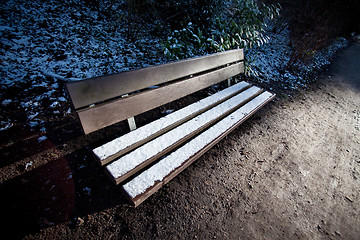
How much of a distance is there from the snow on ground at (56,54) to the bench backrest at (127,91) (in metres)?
1.09

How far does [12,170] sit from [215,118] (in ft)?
6.70

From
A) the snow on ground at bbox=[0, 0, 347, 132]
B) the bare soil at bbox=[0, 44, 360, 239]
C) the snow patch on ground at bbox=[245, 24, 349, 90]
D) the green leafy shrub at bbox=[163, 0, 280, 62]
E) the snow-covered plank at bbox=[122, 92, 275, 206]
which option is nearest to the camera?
→ the snow-covered plank at bbox=[122, 92, 275, 206]

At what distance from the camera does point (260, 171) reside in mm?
1861

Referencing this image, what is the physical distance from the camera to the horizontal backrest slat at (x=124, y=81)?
1211 mm

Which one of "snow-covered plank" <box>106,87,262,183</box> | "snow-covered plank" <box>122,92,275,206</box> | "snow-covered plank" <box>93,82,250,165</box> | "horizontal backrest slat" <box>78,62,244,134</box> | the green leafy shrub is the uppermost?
the green leafy shrub

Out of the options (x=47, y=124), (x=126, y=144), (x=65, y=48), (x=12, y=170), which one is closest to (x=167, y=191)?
(x=126, y=144)

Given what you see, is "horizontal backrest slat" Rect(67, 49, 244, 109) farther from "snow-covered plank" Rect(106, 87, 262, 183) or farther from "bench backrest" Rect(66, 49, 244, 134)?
"snow-covered plank" Rect(106, 87, 262, 183)

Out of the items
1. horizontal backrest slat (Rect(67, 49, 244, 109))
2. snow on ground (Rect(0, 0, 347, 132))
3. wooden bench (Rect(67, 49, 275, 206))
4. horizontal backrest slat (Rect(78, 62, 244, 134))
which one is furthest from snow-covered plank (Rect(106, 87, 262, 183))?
snow on ground (Rect(0, 0, 347, 132))

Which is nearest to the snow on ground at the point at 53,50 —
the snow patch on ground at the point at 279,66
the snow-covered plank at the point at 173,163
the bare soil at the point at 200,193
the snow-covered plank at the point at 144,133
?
the bare soil at the point at 200,193

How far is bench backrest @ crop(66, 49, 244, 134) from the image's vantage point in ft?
4.09

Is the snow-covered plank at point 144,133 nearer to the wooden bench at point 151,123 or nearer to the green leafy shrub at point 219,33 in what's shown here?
the wooden bench at point 151,123

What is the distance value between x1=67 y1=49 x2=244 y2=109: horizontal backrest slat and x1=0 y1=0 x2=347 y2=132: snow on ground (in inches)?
45.1

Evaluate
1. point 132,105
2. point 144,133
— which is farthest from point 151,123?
point 132,105

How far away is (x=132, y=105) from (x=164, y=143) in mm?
475
